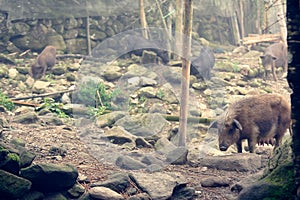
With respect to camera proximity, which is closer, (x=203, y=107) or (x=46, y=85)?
(x=203, y=107)

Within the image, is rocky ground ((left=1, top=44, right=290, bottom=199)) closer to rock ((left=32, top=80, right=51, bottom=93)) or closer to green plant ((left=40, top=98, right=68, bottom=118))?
rock ((left=32, top=80, right=51, bottom=93))

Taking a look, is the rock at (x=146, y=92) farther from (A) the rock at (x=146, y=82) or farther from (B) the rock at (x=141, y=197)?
(B) the rock at (x=141, y=197)

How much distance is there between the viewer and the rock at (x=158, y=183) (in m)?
6.12

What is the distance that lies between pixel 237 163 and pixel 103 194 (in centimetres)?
227

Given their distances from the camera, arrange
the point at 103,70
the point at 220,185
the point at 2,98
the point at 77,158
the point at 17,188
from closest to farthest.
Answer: the point at 17,188 → the point at 220,185 → the point at 77,158 → the point at 2,98 → the point at 103,70

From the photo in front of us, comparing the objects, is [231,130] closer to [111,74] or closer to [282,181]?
[282,181]

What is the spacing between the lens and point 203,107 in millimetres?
11320

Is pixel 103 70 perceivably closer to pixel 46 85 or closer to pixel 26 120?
pixel 46 85

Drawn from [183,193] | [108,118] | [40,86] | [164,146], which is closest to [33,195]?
[183,193]

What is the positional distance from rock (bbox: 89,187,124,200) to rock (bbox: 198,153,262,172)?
78.3 inches

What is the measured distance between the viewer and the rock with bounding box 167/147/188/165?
25.3 ft

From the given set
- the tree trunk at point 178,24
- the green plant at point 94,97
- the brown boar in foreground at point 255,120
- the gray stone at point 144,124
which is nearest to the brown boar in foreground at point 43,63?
the green plant at point 94,97

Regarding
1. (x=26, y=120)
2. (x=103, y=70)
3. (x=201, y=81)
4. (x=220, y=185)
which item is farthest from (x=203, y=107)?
(x=220, y=185)

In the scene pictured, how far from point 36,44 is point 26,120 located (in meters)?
6.84
